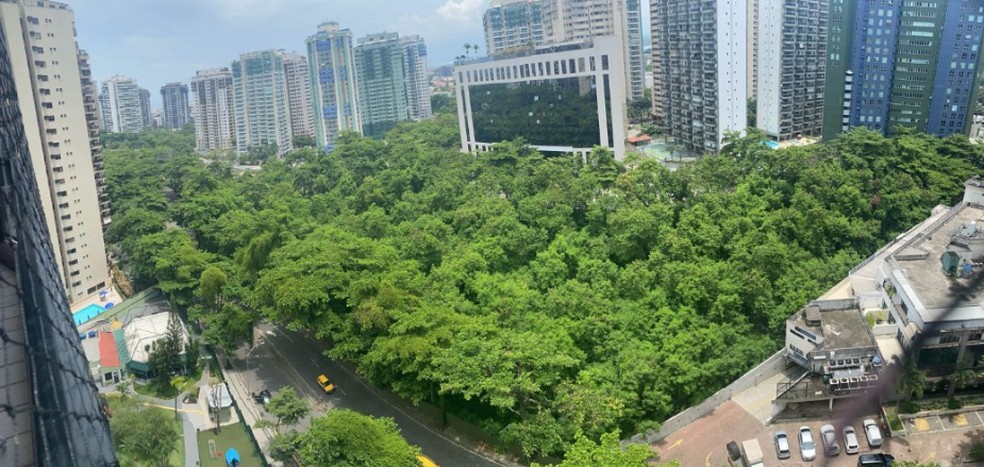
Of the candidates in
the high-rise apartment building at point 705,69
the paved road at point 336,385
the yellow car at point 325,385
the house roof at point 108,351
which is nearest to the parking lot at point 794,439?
the paved road at point 336,385

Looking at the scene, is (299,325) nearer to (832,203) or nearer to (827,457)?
(827,457)

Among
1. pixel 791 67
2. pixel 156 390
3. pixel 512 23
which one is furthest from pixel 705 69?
pixel 512 23

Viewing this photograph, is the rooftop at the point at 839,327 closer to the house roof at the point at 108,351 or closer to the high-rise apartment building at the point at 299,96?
the house roof at the point at 108,351

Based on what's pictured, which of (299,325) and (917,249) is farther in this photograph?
(299,325)

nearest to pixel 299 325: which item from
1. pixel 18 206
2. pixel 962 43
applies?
pixel 18 206

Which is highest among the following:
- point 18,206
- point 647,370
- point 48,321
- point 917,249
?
point 18,206

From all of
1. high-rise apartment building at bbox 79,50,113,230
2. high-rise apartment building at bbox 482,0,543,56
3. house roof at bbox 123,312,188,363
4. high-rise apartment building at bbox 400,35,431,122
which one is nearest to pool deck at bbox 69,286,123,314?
high-rise apartment building at bbox 79,50,113,230

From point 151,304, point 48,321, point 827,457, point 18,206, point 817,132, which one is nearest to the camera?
point 48,321
